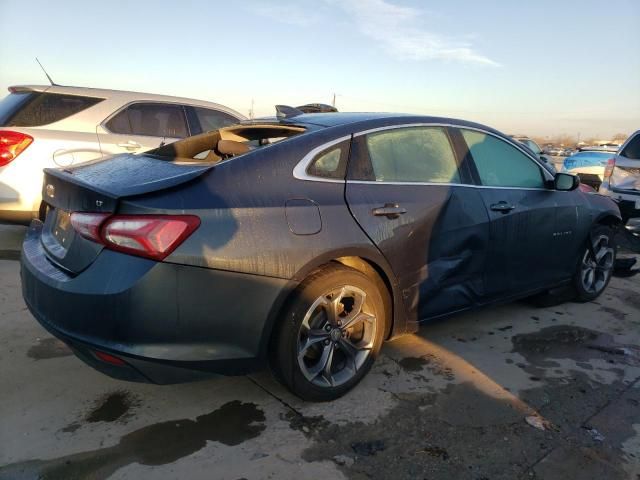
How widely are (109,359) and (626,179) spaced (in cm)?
735

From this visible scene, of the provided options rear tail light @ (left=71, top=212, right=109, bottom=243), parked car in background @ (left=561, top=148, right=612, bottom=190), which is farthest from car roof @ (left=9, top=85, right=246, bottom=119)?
parked car in background @ (left=561, top=148, right=612, bottom=190)

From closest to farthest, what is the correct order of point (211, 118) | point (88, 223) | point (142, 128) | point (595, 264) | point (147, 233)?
point (147, 233) → point (88, 223) → point (595, 264) → point (142, 128) → point (211, 118)

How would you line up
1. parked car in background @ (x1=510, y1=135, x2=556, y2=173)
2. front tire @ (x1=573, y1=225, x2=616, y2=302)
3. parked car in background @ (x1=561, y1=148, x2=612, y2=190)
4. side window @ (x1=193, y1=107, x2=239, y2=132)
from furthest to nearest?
parked car in background @ (x1=561, y1=148, x2=612, y2=190) → side window @ (x1=193, y1=107, x2=239, y2=132) → front tire @ (x1=573, y1=225, x2=616, y2=302) → parked car in background @ (x1=510, y1=135, x2=556, y2=173)

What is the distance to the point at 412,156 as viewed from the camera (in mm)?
3268

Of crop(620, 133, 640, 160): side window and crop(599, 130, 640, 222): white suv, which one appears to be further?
crop(620, 133, 640, 160): side window

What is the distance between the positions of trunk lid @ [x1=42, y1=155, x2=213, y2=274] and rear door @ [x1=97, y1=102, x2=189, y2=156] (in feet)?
9.49

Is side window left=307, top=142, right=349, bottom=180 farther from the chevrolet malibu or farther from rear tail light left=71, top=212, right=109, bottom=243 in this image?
rear tail light left=71, top=212, right=109, bottom=243

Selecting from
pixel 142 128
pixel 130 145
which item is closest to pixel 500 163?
pixel 130 145

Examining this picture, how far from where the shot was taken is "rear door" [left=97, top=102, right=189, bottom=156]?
570cm

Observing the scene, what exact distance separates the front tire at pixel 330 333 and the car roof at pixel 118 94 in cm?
427

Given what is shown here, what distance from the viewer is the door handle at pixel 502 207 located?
3.58 meters

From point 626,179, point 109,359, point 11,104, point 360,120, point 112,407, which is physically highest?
point 360,120

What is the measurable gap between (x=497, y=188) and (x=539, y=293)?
1292mm

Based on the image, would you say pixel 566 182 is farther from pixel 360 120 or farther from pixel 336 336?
pixel 336 336
